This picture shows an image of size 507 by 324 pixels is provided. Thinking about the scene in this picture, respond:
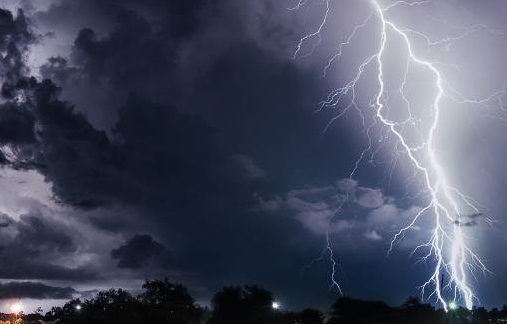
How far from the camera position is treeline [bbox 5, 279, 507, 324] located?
103ft

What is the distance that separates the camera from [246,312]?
122ft

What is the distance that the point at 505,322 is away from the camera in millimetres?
44469

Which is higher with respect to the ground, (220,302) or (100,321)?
(220,302)

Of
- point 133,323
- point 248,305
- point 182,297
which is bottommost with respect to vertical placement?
point 133,323

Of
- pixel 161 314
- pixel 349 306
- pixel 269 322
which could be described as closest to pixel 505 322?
pixel 349 306

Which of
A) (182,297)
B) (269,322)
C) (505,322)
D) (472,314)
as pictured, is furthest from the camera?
(182,297)

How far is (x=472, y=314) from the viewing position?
41.4 m

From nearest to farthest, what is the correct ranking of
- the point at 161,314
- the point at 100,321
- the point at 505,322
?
the point at 100,321, the point at 161,314, the point at 505,322

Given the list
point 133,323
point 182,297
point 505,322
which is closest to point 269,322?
point 133,323

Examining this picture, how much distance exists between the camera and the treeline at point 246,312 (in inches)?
1238

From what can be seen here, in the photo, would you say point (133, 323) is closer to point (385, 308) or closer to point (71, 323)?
point (71, 323)

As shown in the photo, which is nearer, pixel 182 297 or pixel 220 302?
pixel 220 302

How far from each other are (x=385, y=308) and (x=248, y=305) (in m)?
10.8

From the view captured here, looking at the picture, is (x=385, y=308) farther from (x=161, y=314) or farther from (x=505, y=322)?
(x=161, y=314)
